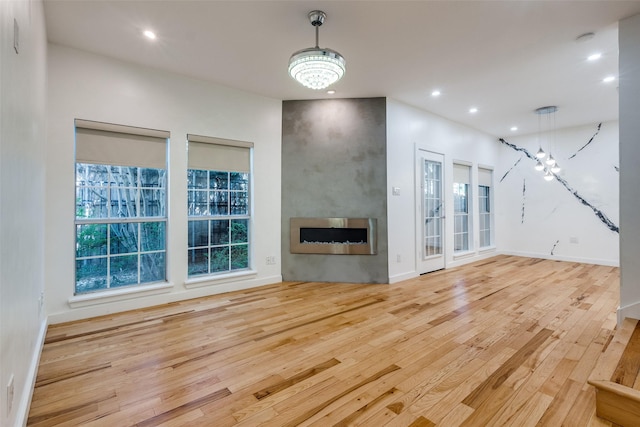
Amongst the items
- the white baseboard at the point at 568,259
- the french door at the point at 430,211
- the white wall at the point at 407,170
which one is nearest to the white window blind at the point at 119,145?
the white wall at the point at 407,170

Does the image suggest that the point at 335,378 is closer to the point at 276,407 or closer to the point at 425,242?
the point at 276,407

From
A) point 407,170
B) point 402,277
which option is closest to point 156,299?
point 402,277

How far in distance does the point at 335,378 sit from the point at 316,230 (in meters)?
2.73

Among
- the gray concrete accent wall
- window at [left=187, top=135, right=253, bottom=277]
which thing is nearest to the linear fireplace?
the gray concrete accent wall

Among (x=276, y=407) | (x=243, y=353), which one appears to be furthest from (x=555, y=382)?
(x=243, y=353)

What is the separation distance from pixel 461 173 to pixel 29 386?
6.69 metres

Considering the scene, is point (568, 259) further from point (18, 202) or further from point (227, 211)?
point (18, 202)

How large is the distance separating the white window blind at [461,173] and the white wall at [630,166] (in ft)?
10.9

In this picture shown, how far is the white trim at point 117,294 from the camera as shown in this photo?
10.00 feet

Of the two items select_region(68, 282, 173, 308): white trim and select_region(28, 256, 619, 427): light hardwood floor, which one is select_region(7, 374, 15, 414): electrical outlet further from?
select_region(68, 282, 173, 308): white trim

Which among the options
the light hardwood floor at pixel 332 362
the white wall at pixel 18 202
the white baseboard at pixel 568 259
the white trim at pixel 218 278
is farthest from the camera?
the white baseboard at pixel 568 259

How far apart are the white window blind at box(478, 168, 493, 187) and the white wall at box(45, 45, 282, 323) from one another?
4.78 m

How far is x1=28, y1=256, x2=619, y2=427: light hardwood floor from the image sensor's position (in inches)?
65.9

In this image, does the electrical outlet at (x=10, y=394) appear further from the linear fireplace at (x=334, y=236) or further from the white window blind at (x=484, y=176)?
the white window blind at (x=484, y=176)
